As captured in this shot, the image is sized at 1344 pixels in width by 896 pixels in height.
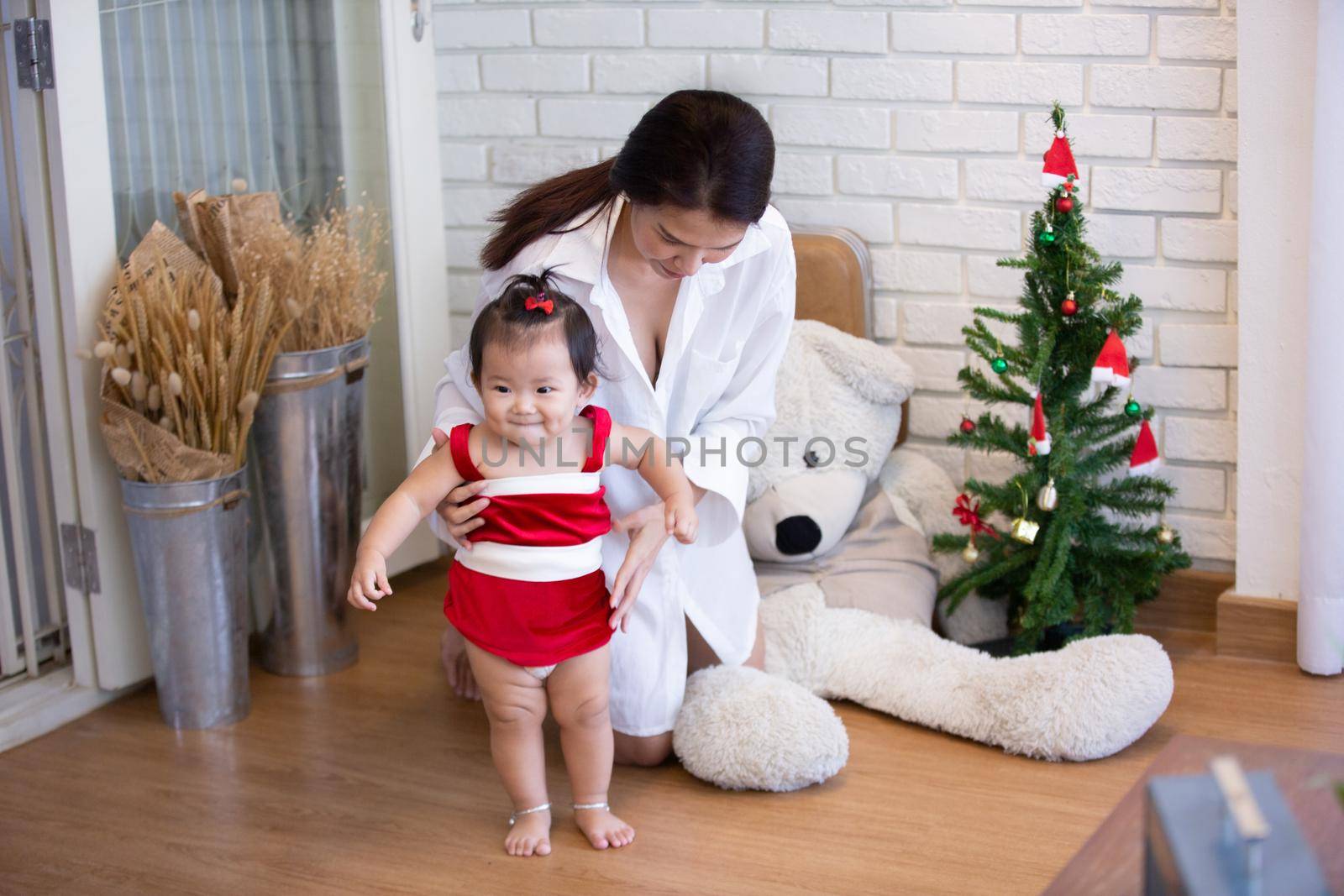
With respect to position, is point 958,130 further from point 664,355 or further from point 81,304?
point 81,304

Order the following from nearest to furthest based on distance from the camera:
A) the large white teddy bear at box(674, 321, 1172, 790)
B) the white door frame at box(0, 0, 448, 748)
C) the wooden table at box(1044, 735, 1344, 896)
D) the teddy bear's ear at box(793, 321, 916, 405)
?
the wooden table at box(1044, 735, 1344, 896) < the large white teddy bear at box(674, 321, 1172, 790) < the white door frame at box(0, 0, 448, 748) < the teddy bear's ear at box(793, 321, 916, 405)

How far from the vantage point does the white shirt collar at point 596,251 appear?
1929 millimetres

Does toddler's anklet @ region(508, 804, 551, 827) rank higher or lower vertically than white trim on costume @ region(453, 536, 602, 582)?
lower

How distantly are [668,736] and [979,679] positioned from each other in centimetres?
50

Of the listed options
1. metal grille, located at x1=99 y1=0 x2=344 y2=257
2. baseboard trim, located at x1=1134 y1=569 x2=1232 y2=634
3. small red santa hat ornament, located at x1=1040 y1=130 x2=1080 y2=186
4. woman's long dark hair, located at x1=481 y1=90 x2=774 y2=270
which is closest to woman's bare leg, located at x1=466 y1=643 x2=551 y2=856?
woman's long dark hair, located at x1=481 y1=90 x2=774 y2=270

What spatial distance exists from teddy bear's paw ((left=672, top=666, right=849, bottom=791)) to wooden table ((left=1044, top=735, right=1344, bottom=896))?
0.76 meters

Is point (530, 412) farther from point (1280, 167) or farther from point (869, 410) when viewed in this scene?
point (1280, 167)

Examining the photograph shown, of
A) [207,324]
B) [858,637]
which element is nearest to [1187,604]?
[858,637]

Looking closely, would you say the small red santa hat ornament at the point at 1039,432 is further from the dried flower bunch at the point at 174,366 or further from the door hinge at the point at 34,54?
the door hinge at the point at 34,54

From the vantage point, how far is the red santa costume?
1.86m

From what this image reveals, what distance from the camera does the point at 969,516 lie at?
99.0 inches

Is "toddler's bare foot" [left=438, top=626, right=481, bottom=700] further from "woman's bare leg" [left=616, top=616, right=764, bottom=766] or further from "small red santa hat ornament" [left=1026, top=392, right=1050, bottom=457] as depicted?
"small red santa hat ornament" [left=1026, top=392, right=1050, bottom=457]

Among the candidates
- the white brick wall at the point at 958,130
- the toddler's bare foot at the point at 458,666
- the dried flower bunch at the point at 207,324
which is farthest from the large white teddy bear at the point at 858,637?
A: the dried flower bunch at the point at 207,324

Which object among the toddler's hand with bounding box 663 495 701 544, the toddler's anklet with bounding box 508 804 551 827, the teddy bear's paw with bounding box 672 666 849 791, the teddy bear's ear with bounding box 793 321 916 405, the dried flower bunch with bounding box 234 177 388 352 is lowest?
the toddler's anklet with bounding box 508 804 551 827
